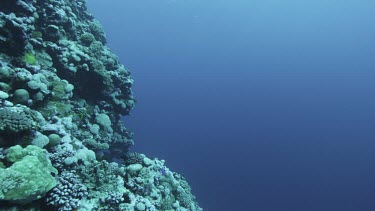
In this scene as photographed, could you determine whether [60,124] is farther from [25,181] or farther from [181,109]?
[181,109]

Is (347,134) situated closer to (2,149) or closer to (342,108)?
(342,108)

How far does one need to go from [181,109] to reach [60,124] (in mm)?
80206

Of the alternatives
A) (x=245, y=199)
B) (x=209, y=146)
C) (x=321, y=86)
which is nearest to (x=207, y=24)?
(x=321, y=86)

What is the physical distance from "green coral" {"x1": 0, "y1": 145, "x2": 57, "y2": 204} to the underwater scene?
0.02m

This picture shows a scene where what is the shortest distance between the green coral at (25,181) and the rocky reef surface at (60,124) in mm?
14

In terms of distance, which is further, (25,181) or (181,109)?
(181,109)

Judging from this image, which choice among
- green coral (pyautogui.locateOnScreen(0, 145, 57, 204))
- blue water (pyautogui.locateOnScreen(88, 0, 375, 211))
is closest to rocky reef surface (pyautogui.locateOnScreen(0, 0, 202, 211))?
green coral (pyautogui.locateOnScreen(0, 145, 57, 204))

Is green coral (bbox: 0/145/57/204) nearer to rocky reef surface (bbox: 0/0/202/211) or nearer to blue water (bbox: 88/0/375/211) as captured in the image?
rocky reef surface (bbox: 0/0/202/211)

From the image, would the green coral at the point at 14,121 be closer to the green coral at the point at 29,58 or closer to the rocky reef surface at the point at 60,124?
the rocky reef surface at the point at 60,124

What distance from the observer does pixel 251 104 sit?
3674 inches

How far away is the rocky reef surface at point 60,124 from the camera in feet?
18.6

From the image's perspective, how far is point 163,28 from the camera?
16212cm

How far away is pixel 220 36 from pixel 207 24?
1837 centimetres

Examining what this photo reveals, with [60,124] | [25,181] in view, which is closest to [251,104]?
[60,124]
